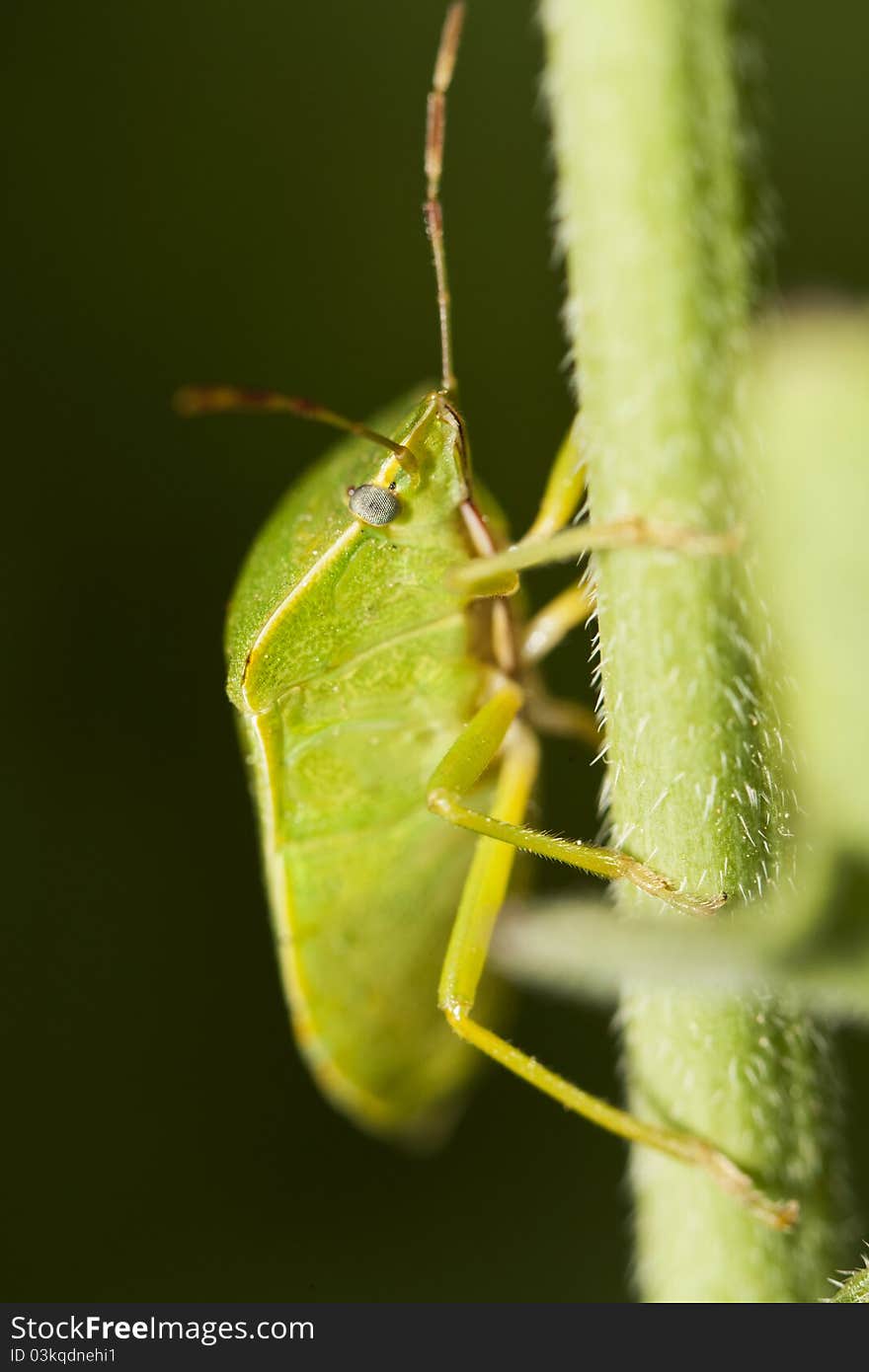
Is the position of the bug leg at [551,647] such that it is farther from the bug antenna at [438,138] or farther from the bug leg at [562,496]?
the bug antenna at [438,138]

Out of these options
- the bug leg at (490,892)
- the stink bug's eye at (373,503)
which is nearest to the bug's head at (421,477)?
the stink bug's eye at (373,503)

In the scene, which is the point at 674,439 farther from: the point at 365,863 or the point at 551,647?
the point at 365,863

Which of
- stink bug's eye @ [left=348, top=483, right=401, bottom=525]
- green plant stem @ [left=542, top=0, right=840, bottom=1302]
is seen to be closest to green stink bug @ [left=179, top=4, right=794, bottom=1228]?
stink bug's eye @ [left=348, top=483, right=401, bottom=525]

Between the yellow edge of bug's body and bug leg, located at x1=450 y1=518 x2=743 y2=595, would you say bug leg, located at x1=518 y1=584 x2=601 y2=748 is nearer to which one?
the yellow edge of bug's body

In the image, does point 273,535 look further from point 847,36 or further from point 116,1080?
point 847,36

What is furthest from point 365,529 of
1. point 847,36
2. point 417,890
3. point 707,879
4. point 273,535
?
point 847,36
